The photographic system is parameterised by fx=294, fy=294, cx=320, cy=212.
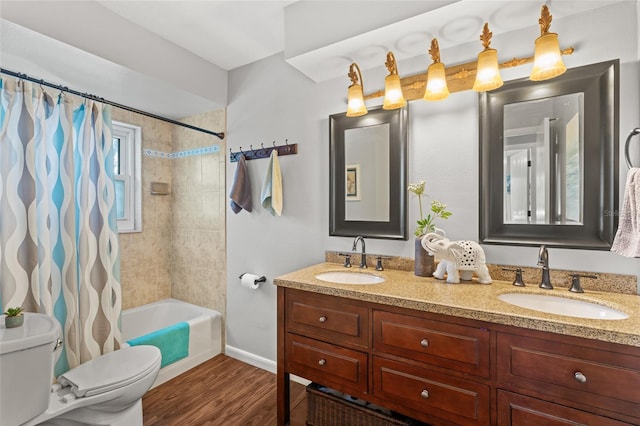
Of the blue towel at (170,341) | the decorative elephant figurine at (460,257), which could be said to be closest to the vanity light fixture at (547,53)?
the decorative elephant figurine at (460,257)

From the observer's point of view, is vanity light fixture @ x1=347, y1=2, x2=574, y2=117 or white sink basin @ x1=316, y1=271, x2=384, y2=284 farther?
white sink basin @ x1=316, y1=271, x2=384, y2=284

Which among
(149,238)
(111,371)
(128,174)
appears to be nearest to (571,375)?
(111,371)

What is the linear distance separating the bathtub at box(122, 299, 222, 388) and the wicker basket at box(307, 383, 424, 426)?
1.22 meters

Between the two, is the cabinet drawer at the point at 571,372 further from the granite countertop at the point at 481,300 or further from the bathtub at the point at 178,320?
the bathtub at the point at 178,320

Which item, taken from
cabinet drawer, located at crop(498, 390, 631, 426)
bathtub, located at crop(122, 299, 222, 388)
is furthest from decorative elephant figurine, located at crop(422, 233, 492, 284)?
bathtub, located at crop(122, 299, 222, 388)

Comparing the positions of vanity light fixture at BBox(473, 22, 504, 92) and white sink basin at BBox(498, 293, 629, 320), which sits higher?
vanity light fixture at BBox(473, 22, 504, 92)

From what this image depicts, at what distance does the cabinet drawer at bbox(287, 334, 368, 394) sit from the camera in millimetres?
1412

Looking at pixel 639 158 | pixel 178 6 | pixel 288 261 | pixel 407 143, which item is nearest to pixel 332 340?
pixel 288 261

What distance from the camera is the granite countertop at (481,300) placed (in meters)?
0.97

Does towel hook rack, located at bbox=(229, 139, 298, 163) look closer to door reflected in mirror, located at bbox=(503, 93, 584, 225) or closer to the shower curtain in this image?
the shower curtain

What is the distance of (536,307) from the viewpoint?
136cm

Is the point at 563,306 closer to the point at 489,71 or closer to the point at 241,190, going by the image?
the point at 489,71

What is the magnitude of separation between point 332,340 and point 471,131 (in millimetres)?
1365

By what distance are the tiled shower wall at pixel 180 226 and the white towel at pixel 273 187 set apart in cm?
63
